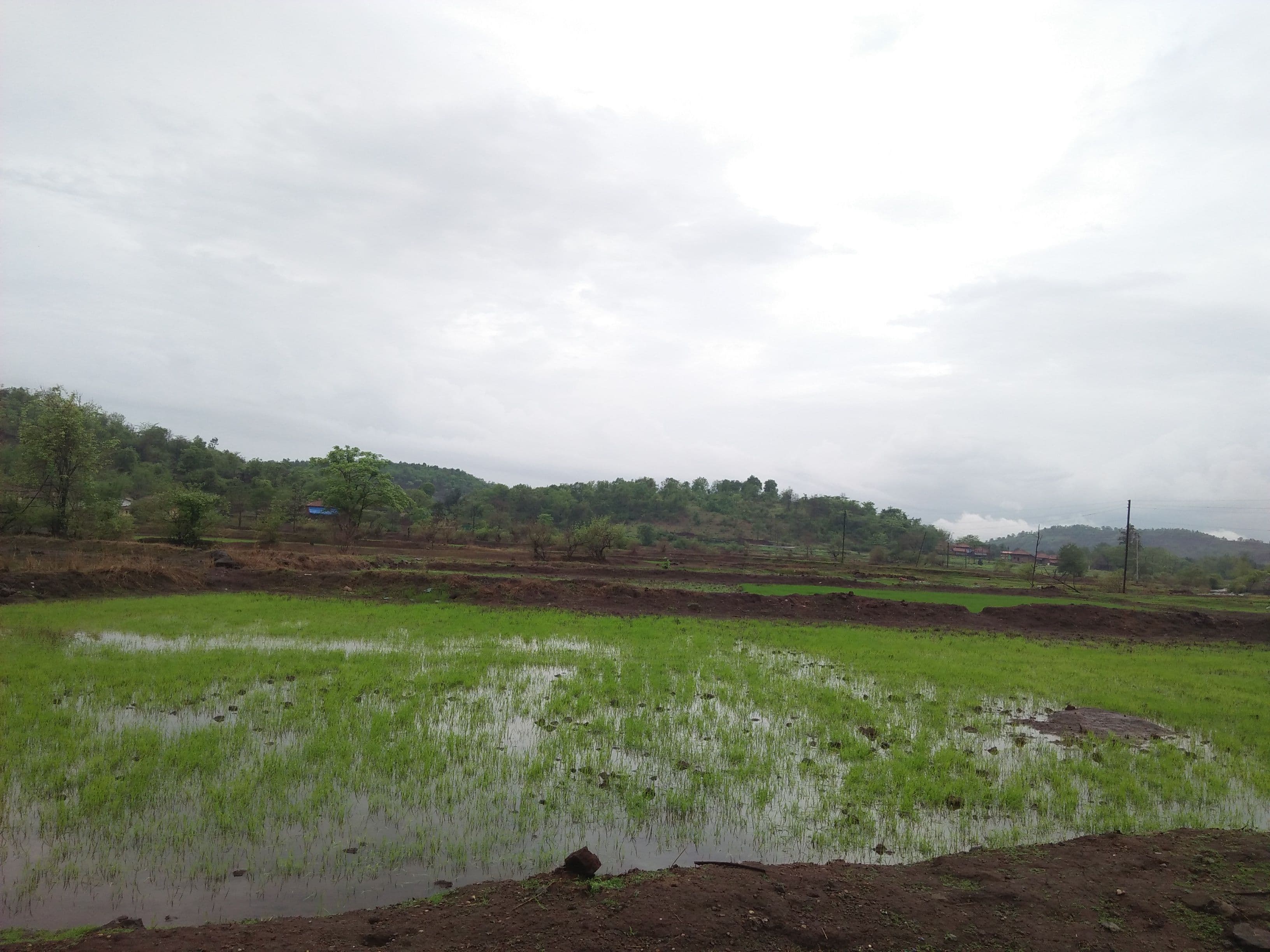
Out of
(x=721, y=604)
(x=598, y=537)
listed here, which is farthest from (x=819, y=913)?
(x=598, y=537)

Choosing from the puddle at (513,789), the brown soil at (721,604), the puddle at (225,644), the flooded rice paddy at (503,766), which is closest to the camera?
the puddle at (513,789)

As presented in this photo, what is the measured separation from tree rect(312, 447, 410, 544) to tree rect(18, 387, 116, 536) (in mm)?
15136

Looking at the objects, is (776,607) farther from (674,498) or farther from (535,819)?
(674,498)

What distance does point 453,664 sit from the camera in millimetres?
15062

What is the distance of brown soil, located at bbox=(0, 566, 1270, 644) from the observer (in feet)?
87.8

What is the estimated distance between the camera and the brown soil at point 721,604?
26.8 m

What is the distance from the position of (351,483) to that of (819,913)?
5196cm

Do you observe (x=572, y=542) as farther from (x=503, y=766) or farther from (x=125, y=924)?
(x=125, y=924)

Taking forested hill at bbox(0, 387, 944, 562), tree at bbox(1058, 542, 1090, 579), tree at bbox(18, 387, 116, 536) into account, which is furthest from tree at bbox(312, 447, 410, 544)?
tree at bbox(1058, 542, 1090, 579)

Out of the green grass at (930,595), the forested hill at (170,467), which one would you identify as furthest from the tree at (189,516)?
the green grass at (930,595)

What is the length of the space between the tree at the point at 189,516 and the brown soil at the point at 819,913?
41810 mm

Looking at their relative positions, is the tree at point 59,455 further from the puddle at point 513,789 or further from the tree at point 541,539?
the puddle at point 513,789

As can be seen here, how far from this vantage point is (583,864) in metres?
5.56

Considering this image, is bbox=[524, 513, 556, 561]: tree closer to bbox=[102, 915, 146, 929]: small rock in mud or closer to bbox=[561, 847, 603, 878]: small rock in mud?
bbox=[561, 847, 603, 878]: small rock in mud
